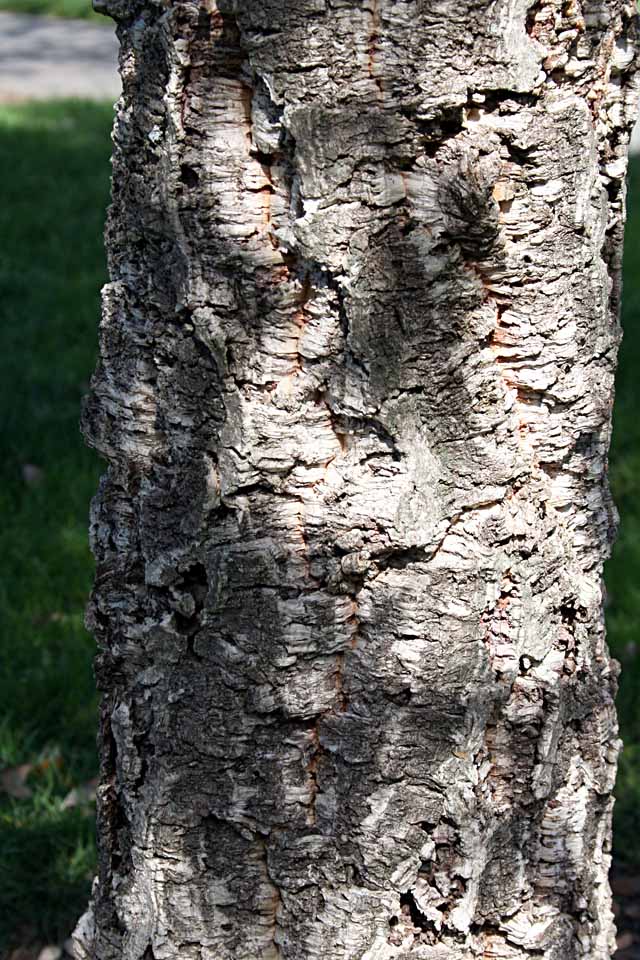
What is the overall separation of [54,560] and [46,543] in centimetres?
11

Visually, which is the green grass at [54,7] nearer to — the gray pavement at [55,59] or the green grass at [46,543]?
the gray pavement at [55,59]

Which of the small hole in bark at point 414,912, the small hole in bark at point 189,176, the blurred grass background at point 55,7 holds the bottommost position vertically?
the small hole in bark at point 414,912

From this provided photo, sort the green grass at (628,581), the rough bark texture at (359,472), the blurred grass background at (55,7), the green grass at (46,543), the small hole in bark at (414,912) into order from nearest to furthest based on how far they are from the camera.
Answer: the rough bark texture at (359,472) < the small hole in bark at (414,912) < the green grass at (46,543) < the green grass at (628,581) < the blurred grass background at (55,7)

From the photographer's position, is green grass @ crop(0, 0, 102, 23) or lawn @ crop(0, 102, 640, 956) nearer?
lawn @ crop(0, 102, 640, 956)

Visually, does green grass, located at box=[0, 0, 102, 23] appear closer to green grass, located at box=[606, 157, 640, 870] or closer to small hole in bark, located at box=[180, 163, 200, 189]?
green grass, located at box=[606, 157, 640, 870]

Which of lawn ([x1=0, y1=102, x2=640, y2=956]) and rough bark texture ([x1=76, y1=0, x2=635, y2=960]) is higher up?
rough bark texture ([x1=76, y1=0, x2=635, y2=960])

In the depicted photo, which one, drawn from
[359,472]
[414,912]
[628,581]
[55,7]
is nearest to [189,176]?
[359,472]

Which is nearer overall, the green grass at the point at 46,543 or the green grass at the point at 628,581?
the green grass at the point at 46,543

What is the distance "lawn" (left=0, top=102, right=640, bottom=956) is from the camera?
113 inches

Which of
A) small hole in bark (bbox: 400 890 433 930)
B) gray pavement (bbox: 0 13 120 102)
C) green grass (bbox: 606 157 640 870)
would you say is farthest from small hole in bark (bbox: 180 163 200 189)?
gray pavement (bbox: 0 13 120 102)

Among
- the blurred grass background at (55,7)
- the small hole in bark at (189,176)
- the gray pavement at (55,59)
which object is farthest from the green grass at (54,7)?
the small hole in bark at (189,176)

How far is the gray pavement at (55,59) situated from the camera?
39.7 ft

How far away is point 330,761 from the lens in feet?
5.37

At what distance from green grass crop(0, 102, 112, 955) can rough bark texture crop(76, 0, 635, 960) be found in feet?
3.57
